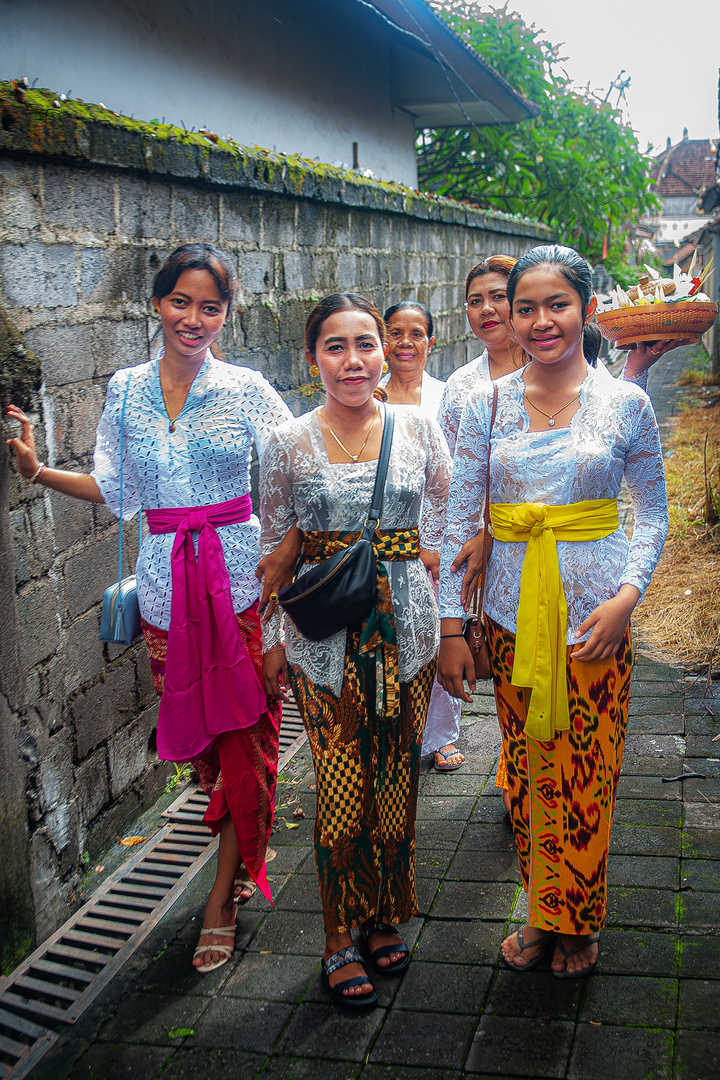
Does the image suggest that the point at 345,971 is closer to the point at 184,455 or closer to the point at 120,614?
the point at 120,614

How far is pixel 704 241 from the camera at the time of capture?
1102 inches

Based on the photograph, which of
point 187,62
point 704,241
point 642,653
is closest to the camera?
point 642,653

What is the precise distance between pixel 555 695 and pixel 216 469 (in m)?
1.31

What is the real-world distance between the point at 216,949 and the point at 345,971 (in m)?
0.48

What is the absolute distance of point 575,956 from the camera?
2.74m

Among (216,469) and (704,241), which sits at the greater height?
(704,241)

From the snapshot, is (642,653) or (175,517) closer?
(175,517)

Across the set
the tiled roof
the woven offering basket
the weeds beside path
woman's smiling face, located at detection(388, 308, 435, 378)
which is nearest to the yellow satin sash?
the woven offering basket

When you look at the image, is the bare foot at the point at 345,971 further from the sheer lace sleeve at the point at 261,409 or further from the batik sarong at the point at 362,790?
the sheer lace sleeve at the point at 261,409

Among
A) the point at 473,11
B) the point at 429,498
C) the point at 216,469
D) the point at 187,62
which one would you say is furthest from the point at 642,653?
the point at 473,11

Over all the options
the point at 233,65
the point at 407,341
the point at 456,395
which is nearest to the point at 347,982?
the point at 456,395

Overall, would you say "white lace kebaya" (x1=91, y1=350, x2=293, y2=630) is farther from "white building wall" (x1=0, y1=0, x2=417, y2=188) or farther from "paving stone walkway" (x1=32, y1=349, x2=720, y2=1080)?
"white building wall" (x1=0, y1=0, x2=417, y2=188)

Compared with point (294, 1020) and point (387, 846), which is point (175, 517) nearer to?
point (387, 846)

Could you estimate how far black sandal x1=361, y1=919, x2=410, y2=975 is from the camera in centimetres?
283
